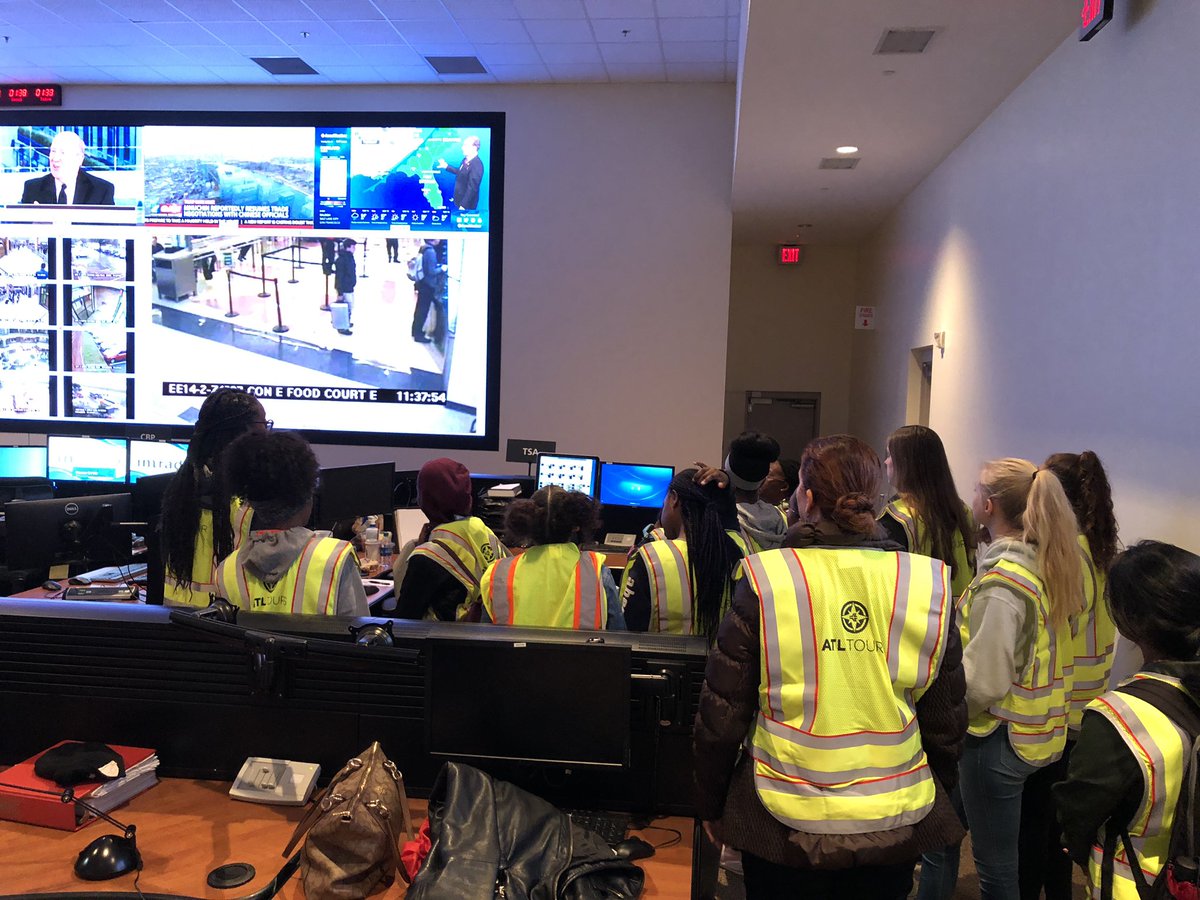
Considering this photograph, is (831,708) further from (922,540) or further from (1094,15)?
(1094,15)

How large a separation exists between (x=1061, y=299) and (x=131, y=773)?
3.49 meters

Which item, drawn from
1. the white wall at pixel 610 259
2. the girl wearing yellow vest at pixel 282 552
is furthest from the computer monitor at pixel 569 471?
the girl wearing yellow vest at pixel 282 552

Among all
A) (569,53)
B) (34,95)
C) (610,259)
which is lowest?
(610,259)

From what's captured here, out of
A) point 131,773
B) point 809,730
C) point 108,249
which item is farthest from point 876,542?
point 108,249

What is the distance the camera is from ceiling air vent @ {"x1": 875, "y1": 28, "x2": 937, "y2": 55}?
3490 millimetres

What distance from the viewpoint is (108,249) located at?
6699 mm

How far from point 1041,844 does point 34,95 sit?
823 cm

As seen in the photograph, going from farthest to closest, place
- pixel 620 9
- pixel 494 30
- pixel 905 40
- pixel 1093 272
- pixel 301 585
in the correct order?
pixel 494 30 < pixel 620 9 < pixel 905 40 < pixel 1093 272 < pixel 301 585

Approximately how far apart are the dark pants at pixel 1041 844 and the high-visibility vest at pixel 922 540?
0.63 metres

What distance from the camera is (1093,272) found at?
3.18 m

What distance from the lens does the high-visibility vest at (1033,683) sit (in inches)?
84.9

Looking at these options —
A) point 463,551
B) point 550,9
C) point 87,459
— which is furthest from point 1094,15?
point 87,459

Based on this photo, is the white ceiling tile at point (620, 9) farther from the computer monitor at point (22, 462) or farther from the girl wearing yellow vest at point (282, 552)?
the computer monitor at point (22, 462)

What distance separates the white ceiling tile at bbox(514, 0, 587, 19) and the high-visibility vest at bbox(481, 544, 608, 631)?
3.94 m
